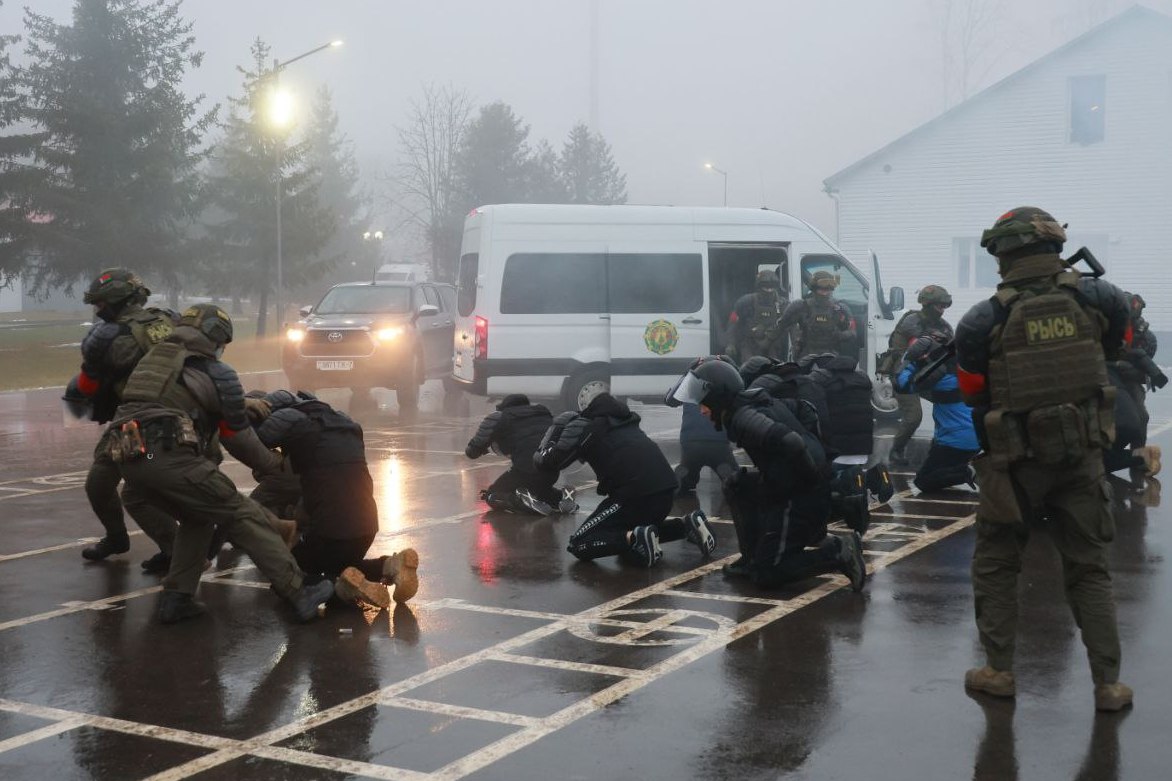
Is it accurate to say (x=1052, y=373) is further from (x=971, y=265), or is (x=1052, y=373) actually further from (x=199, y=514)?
(x=971, y=265)

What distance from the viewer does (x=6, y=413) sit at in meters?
20.0

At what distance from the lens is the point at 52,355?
109 ft

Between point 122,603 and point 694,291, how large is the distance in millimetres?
10217

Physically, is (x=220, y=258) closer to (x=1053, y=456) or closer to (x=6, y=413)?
(x=6, y=413)

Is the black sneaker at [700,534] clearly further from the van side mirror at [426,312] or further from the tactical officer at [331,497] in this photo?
the van side mirror at [426,312]

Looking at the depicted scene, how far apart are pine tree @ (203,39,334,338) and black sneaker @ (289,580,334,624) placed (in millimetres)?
40235

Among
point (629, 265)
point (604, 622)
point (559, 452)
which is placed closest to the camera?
point (604, 622)

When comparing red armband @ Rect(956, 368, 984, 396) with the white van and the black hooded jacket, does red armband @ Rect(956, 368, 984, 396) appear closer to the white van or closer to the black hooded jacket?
the black hooded jacket

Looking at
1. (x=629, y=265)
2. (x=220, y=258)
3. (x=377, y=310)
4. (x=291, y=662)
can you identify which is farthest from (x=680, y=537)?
(x=220, y=258)

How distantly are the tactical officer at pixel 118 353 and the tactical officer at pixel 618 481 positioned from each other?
243cm

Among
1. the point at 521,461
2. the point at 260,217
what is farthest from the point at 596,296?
the point at 260,217

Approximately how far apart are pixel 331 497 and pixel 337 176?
7555cm

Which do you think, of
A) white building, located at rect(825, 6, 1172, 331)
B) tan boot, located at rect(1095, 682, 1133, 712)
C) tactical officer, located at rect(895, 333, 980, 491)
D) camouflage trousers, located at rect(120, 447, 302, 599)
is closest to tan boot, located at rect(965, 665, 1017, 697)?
tan boot, located at rect(1095, 682, 1133, 712)

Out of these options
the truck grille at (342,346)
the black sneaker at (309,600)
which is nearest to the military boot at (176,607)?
the black sneaker at (309,600)
